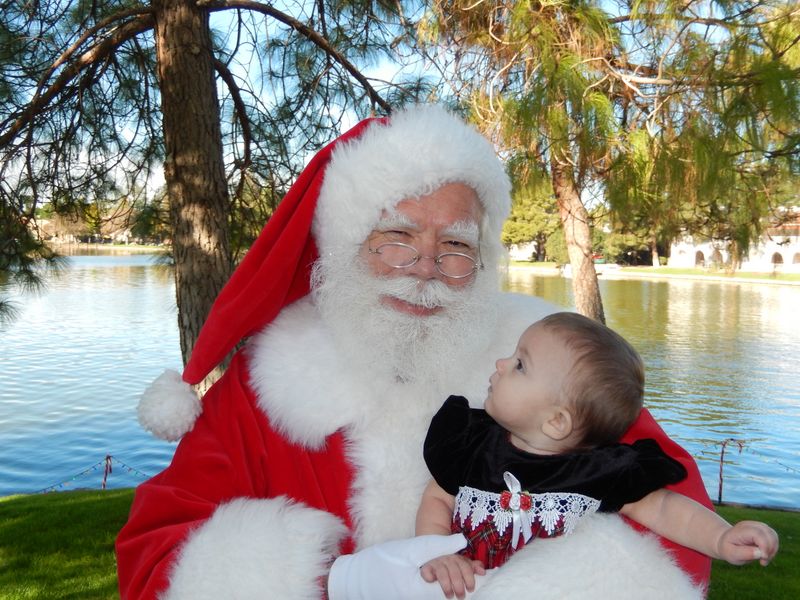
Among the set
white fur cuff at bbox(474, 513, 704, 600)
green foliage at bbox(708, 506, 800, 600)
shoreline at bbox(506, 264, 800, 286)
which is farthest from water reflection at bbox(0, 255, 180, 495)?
shoreline at bbox(506, 264, 800, 286)

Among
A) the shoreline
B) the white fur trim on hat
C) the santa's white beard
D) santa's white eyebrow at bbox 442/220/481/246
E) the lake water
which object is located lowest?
the lake water

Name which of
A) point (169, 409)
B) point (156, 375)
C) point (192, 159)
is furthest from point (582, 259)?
point (156, 375)

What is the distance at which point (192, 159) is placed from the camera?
→ 3.88m

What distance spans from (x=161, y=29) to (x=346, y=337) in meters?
2.83

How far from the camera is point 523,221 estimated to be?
39844 millimetres

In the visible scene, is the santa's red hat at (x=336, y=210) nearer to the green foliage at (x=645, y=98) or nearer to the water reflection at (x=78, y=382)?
the green foliage at (x=645, y=98)

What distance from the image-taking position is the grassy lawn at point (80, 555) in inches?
166

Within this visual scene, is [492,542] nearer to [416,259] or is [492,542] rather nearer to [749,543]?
[749,543]

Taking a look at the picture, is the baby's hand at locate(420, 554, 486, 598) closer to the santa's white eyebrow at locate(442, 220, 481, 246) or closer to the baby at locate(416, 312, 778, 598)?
the baby at locate(416, 312, 778, 598)

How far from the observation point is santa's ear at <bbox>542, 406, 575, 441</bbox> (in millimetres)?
1597

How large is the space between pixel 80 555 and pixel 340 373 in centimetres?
379

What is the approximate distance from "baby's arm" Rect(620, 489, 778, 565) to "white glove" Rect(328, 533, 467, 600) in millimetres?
457

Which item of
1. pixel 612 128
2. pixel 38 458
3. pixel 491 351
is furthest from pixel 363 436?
pixel 38 458

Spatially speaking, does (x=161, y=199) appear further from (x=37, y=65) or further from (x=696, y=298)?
(x=696, y=298)
